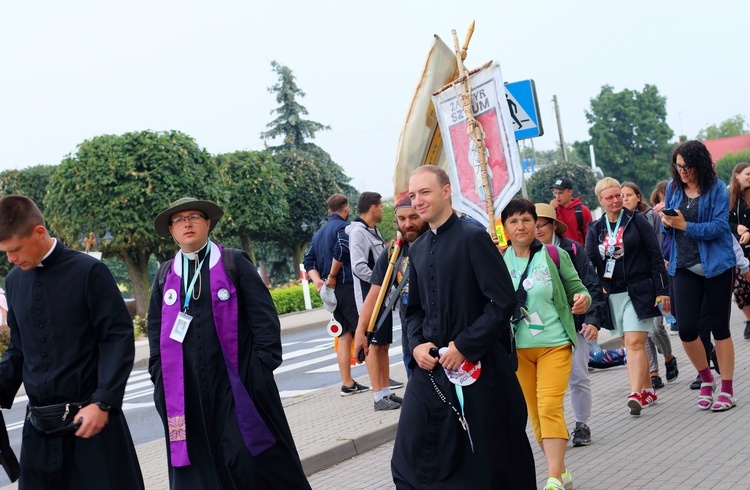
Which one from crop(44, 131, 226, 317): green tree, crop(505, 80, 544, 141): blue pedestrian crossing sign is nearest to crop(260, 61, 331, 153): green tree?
crop(44, 131, 226, 317): green tree

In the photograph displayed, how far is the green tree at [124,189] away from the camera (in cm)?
3947

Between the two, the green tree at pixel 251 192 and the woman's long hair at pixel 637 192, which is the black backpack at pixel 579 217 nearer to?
the woman's long hair at pixel 637 192

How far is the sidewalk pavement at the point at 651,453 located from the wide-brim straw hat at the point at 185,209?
2.34 metres

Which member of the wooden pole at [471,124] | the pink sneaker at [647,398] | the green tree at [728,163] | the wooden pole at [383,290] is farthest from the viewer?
the green tree at [728,163]

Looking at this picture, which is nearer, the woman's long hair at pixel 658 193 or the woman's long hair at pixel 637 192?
the woman's long hair at pixel 637 192

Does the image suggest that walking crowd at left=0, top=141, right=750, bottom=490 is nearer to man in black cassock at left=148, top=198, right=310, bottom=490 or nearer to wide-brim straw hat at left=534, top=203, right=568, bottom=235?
man in black cassock at left=148, top=198, right=310, bottom=490

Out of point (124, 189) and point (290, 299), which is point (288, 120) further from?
point (290, 299)

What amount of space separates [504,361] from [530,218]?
169 centimetres

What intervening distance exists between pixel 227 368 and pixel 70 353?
2.64ft

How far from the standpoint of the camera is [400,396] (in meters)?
9.89

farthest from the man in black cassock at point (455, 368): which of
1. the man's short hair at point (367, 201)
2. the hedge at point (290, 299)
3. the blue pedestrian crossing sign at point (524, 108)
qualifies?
the hedge at point (290, 299)

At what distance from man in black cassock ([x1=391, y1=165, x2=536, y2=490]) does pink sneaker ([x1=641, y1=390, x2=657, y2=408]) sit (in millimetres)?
3947

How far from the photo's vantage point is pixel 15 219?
463 cm

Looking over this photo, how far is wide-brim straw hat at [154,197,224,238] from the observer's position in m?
5.34
